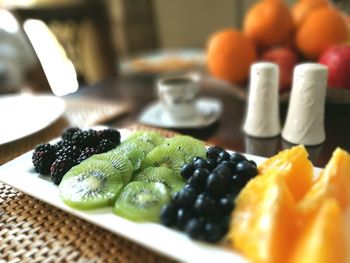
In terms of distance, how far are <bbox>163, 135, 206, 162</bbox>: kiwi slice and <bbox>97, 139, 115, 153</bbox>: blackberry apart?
0.40ft

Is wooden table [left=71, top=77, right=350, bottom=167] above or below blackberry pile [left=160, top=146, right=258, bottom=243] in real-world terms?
below

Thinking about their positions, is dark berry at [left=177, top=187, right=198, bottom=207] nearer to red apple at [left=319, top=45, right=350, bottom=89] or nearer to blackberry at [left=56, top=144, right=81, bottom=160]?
blackberry at [left=56, top=144, right=81, bottom=160]

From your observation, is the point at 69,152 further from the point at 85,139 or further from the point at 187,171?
the point at 187,171

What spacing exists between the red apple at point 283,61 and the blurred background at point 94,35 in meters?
0.57

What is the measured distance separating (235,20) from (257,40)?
211 cm

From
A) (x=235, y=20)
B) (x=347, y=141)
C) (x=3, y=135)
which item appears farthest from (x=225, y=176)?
(x=235, y=20)

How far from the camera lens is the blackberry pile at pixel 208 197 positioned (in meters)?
0.45

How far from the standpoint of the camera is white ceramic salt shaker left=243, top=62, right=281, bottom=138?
2.62 feet

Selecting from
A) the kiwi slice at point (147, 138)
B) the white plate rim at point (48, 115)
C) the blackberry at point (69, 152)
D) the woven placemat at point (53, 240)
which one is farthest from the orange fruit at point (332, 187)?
the white plate rim at point (48, 115)

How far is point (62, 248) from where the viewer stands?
52 centimetres

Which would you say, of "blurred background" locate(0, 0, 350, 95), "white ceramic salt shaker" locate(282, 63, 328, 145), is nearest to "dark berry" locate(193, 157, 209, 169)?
"white ceramic salt shaker" locate(282, 63, 328, 145)

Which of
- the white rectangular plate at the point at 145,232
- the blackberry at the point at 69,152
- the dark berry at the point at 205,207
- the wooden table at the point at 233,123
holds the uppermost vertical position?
the blackberry at the point at 69,152

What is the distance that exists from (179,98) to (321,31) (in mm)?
505

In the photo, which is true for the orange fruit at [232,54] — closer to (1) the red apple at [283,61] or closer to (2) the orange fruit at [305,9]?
(1) the red apple at [283,61]
